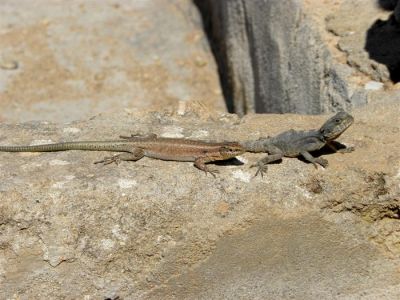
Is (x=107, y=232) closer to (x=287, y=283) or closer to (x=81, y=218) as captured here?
(x=81, y=218)

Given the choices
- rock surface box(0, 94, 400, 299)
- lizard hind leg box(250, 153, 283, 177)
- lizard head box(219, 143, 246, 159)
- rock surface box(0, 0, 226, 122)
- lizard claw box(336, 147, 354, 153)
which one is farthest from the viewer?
rock surface box(0, 0, 226, 122)

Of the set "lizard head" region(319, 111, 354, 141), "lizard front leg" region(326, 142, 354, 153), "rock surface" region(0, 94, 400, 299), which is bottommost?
"rock surface" region(0, 94, 400, 299)

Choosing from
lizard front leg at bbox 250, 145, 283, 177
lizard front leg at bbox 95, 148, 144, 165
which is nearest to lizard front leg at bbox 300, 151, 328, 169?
lizard front leg at bbox 250, 145, 283, 177

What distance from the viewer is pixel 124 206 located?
5605mm

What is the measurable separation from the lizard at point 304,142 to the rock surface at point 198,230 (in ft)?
0.43

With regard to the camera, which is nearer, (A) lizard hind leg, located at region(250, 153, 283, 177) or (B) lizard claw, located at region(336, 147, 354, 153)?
(A) lizard hind leg, located at region(250, 153, 283, 177)

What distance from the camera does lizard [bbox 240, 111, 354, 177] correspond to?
6.12 m

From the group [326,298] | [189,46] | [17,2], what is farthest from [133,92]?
[326,298]

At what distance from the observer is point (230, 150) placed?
608 centimetres

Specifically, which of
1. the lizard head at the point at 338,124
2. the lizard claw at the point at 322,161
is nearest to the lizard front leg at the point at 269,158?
the lizard claw at the point at 322,161

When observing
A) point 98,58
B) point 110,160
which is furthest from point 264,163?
point 98,58

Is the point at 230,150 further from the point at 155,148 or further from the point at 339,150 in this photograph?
the point at 339,150

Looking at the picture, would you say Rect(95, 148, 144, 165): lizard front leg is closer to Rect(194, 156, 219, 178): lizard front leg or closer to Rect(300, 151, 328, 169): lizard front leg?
Rect(194, 156, 219, 178): lizard front leg

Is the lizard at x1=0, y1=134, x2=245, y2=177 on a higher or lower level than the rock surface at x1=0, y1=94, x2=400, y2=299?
higher
